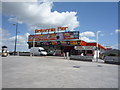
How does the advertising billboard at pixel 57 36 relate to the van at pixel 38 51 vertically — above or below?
above

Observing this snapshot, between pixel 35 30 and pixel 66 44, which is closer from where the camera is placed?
pixel 66 44

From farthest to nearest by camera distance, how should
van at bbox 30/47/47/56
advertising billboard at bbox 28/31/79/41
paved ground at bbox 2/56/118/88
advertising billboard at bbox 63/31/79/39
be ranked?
advertising billboard at bbox 28/31/79/41 < advertising billboard at bbox 63/31/79/39 < van at bbox 30/47/47/56 < paved ground at bbox 2/56/118/88

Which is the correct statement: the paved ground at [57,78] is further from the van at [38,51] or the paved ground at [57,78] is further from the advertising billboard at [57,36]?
the advertising billboard at [57,36]

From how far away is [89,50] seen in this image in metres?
44.7

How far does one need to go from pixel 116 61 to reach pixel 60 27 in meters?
34.9

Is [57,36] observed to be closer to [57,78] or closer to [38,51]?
[38,51]

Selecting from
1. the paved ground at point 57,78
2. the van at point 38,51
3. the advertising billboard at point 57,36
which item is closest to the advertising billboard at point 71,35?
the advertising billboard at point 57,36

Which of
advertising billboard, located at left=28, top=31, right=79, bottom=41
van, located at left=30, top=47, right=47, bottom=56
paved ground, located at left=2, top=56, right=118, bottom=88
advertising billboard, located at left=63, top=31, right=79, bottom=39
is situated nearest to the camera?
paved ground, located at left=2, top=56, right=118, bottom=88

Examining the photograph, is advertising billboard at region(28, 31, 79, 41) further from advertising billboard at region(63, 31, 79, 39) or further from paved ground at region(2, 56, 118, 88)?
paved ground at region(2, 56, 118, 88)

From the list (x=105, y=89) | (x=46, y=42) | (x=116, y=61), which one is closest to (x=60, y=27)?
(x=46, y=42)

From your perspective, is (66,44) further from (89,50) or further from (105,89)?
(105,89)

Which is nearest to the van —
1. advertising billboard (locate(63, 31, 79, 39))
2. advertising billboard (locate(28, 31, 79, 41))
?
advertising billboard (locate(28, 31, 79, 41))

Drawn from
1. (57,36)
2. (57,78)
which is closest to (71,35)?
(57,36)

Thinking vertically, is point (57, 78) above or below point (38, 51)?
below
